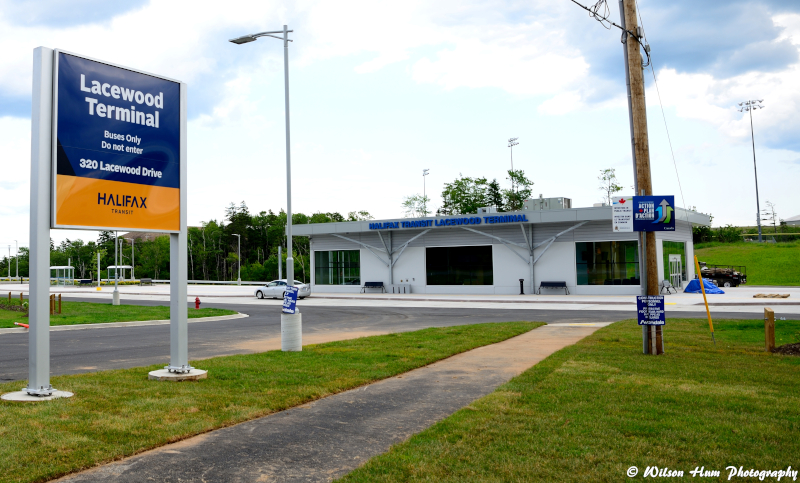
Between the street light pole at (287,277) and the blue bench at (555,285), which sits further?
the blue bench at (555,285)

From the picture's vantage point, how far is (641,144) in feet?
37.6

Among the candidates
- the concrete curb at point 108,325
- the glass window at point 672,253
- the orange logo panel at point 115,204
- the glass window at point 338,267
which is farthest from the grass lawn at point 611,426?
the glass window at point 338,267

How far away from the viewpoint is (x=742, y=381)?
27.1 ft

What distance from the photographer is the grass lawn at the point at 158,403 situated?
5.24 m

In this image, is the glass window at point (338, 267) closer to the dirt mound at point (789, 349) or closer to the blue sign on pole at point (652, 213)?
the blue sign on pole at point (652, 213)

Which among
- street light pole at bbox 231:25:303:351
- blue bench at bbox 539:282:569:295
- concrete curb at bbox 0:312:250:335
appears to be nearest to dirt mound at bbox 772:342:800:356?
street light pole at bbox 231:25:303:351

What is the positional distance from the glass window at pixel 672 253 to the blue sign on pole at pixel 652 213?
28.3 meters

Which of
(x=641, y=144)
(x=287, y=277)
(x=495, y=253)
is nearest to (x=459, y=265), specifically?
(x=495, y=253)

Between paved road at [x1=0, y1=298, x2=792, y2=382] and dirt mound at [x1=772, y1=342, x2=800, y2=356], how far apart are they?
855cm

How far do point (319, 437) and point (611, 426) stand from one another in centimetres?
296

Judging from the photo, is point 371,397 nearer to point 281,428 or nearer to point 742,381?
point 281,428

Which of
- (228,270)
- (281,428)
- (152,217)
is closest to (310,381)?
(281,428)

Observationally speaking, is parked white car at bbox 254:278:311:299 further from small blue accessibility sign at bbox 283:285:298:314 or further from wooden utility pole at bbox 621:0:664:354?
wooden utility pole at bbox 621:0:664:354

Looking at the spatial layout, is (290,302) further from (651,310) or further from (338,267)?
(338,267)
